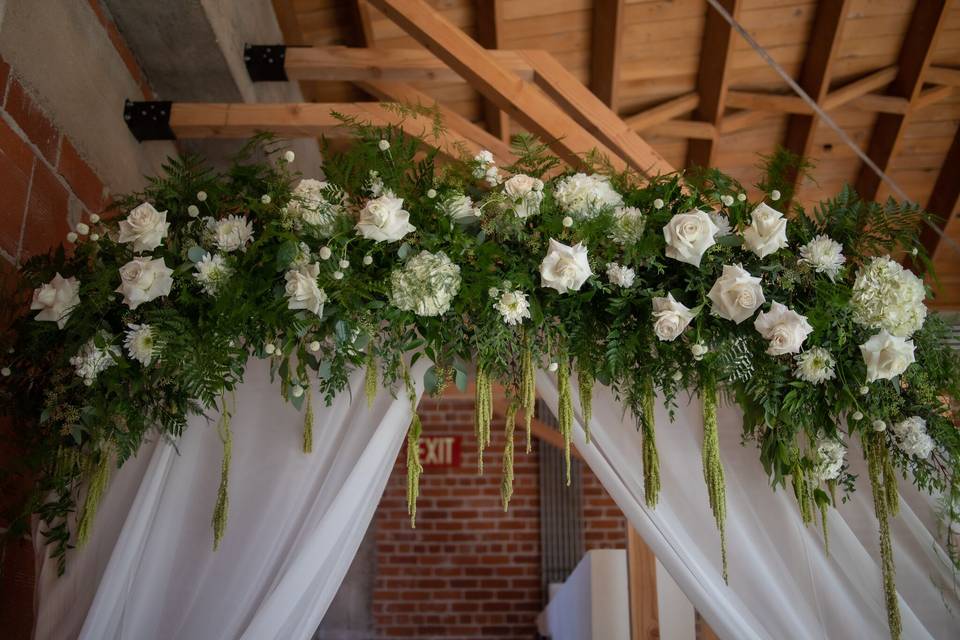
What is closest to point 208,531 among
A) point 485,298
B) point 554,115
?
point 485,298

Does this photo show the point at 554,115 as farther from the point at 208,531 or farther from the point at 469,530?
the point at 469,530

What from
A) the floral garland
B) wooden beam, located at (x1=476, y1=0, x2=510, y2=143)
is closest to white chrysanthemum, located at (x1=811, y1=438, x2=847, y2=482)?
the floral garland

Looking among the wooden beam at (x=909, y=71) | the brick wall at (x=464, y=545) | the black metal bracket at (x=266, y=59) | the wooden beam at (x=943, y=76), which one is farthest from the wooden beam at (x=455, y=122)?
the brick wall at (x=464, y=545)

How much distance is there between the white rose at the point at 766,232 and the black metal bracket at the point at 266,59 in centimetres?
233

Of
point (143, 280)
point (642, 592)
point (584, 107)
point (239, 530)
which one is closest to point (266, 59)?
point (584, 107)

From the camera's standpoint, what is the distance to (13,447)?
2.31m

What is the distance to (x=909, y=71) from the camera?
4785 millimetres

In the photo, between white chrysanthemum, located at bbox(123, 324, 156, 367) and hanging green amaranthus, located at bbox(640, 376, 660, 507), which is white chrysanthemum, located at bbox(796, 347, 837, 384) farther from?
white chrysanthemum, located at bbox(123, 324, 156, 367)

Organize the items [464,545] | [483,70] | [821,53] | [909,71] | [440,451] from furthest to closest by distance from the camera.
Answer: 1. [440,451]
2. [464,545]
3. [909,71]
4. [821,53]
5. [483,70]

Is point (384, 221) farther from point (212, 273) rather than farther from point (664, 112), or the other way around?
point (664, 112)

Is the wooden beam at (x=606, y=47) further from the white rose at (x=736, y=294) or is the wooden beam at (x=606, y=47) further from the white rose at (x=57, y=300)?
the white rose at (x=57, y=300)

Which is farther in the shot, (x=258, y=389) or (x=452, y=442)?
(x=452, y=442)

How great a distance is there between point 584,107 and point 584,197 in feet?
4.70

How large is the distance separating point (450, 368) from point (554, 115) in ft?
4.88
